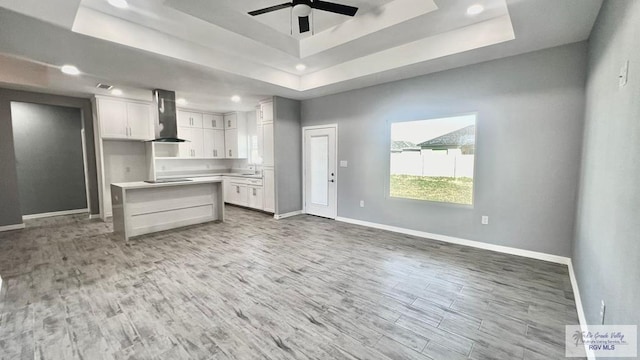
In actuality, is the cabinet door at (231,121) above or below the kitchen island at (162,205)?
above

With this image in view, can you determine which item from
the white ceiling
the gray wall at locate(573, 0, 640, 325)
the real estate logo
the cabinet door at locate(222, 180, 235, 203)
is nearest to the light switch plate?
the gray wall at locate(573, 0, 640, 325)

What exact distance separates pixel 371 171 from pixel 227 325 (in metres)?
3.71

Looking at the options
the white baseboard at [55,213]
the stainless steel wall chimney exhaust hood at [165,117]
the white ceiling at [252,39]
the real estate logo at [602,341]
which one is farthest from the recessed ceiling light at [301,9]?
the white baseboard at [55,213]

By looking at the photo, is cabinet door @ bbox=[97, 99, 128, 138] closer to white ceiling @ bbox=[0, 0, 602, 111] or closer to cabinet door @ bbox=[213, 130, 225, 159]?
white ceiling @ bbox=[0, 0, 602, 111]

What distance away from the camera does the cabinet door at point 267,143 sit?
590cm

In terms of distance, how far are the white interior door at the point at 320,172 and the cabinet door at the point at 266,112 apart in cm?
90

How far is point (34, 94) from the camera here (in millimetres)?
5312

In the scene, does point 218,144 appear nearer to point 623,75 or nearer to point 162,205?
point 162,205

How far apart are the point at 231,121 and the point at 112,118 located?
116 inches

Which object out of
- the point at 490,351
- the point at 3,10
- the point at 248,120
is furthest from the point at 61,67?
the point at 490,351

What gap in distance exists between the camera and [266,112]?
5.99 meters

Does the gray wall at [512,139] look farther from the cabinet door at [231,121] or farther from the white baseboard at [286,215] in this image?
the cabinet door at [231,121]

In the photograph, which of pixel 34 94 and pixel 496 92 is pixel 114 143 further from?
pixel 496 92

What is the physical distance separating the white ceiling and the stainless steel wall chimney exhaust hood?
1.00 ft
